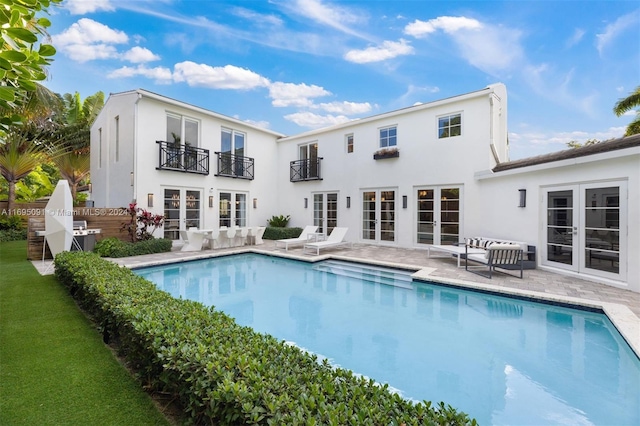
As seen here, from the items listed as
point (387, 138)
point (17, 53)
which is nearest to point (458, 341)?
point (17, 53)

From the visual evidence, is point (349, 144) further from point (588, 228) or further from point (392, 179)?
point (588, 228)

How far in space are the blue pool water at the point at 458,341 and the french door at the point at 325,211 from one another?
24.3ft

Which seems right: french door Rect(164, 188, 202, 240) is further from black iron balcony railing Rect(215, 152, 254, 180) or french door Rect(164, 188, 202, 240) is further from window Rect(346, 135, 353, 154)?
window Rect(346, 135, 353, 154)

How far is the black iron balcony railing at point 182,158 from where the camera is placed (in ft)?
42.1

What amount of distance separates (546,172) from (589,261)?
261 centimetres

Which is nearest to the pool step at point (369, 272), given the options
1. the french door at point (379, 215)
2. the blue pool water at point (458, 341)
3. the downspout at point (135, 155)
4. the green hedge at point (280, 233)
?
the blue pool water at point (458, 341)

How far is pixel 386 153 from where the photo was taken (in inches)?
529

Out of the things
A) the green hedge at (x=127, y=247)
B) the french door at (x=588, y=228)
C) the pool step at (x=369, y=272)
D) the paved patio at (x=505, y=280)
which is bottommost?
the pool step at (x=369, y=272)

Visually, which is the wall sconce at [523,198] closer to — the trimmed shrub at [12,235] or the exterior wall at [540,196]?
the exterior wall at [540,196]

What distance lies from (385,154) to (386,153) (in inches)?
2.4

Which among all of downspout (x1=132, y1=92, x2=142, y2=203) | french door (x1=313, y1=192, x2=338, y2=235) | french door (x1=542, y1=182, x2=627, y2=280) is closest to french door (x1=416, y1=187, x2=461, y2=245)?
french door (x1=542, y1=182, x2=627, y2=280)

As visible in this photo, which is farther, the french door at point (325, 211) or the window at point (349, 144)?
the french door at point (325, 211)

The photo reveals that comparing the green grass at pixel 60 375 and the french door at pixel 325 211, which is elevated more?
the french door at pixel 325 211

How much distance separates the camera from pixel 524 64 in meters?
12.4
